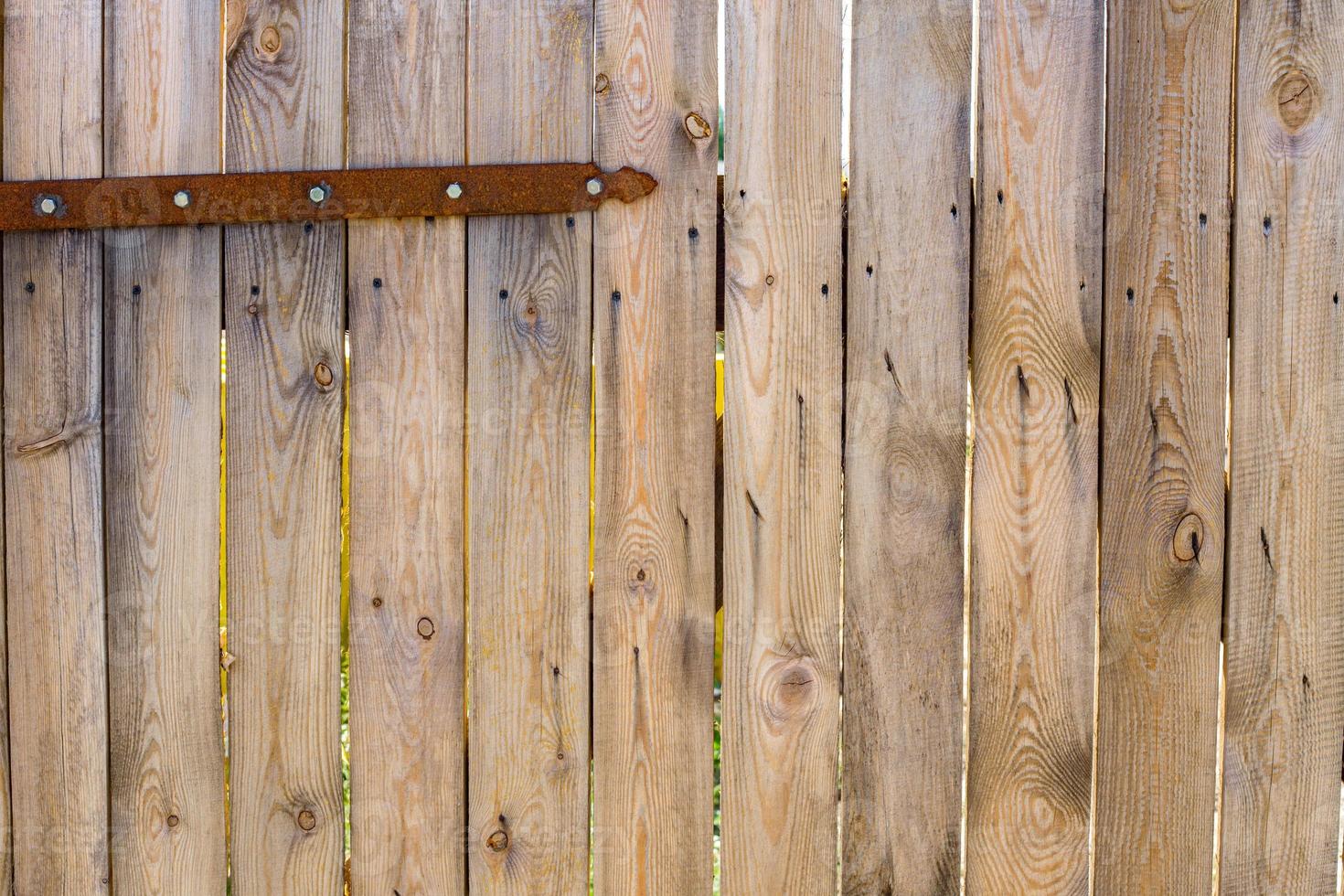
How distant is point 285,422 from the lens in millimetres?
1318

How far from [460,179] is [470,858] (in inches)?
38.1

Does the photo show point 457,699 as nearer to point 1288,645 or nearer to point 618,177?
point 618,177

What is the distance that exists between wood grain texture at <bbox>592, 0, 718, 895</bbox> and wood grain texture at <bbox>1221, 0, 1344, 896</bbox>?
719 mm

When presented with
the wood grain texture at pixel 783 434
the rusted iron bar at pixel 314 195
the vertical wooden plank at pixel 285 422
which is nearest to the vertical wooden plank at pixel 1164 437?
the wood grain texture at pixel 783 434

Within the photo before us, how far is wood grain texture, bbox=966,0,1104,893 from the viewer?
1240mm

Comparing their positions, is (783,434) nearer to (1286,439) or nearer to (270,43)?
(1286,439)

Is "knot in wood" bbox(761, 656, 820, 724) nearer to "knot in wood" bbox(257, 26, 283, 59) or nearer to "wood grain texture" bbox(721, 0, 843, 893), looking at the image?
"wood grain texture" bbox(721, 0, 843, 893)

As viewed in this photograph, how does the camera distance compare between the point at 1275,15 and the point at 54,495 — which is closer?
the point at 1275,15

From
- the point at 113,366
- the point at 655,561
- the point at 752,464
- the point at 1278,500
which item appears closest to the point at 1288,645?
the point at 1278,500

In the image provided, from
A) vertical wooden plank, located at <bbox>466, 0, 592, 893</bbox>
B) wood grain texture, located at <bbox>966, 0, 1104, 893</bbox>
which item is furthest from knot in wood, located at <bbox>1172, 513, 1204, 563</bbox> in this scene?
vertical wooden plank, located at <bbox>466, 0, 592, 893</bbox>

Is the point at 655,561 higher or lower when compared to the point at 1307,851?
higher

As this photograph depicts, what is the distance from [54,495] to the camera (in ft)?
4.42

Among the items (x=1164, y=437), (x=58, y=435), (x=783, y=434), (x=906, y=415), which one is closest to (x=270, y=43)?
(x=58, y=435)

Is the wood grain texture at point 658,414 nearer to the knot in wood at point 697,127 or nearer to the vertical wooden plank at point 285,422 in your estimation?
the knot in wood at point 697,127
